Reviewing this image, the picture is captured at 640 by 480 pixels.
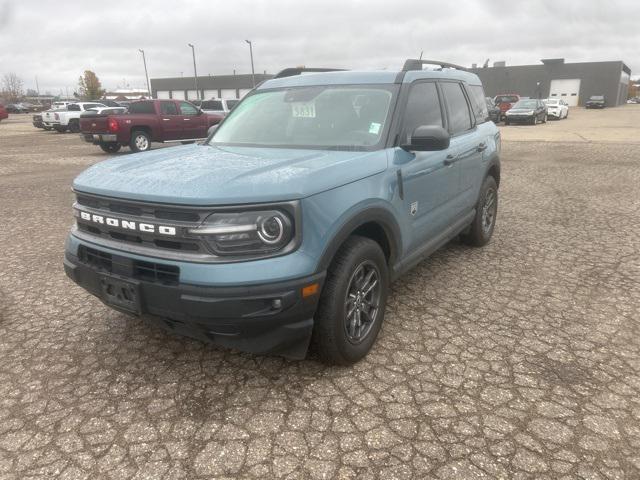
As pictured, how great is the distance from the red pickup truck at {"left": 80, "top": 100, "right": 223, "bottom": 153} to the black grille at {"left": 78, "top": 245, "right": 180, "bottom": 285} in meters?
13.1

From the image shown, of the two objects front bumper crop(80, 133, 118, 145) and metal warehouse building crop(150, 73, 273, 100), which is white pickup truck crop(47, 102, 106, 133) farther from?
metal warehouse building crop(150, 73, 273, 100)

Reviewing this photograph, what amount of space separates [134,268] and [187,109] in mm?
14781

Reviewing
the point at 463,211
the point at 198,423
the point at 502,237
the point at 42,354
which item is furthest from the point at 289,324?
the point at 502,237

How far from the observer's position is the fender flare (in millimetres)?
2652

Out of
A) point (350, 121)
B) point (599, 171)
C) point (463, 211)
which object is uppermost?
point (350, 121)

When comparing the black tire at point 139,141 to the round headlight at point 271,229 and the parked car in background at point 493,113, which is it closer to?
the parked car in background at point 493,113

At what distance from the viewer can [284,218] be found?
2.46 metres

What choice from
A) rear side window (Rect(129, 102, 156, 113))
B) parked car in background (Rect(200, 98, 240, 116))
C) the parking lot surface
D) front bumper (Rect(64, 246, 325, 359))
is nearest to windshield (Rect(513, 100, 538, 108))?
parked car in background (Rect(200, 98, 240, 116))

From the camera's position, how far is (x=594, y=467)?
227 cm

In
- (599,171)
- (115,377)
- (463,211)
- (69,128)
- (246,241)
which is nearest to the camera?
(246,241)

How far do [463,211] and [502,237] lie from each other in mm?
1617

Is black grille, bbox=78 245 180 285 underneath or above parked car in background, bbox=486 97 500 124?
underneath

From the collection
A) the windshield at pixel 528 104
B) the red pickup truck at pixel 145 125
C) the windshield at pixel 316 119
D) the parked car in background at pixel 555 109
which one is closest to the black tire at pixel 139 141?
the red pickup truck at pixel 145 125

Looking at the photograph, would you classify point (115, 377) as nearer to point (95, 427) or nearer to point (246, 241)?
point (95, 427)
